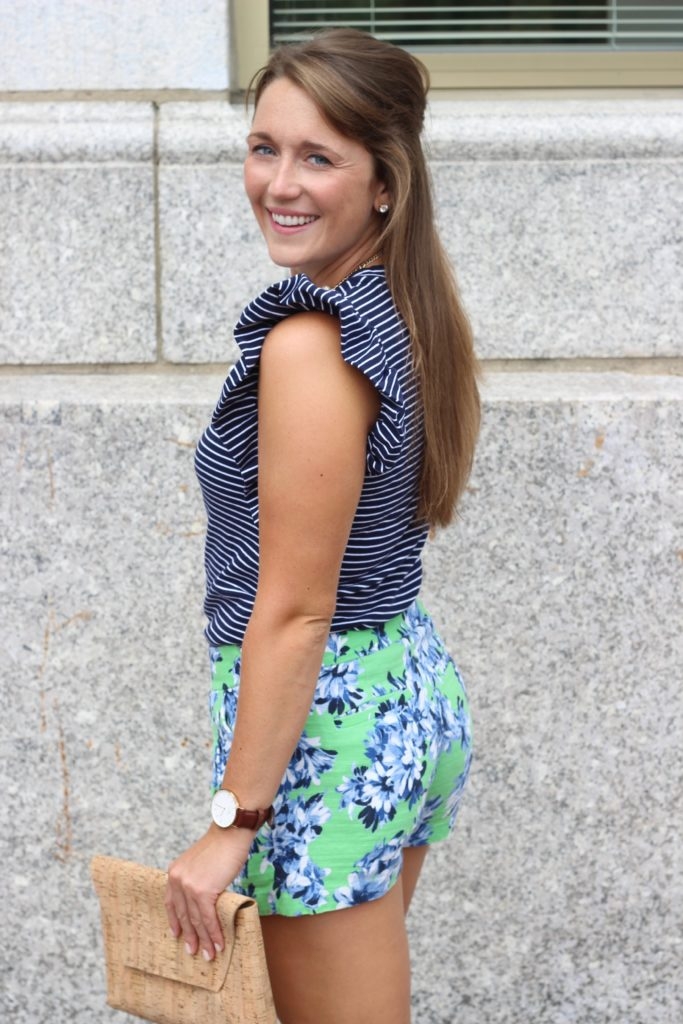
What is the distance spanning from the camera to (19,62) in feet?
11.4

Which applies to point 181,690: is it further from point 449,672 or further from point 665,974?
point 665,974

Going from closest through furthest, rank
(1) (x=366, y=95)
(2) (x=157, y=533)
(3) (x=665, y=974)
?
(1) (x=366, y=95) → (2) (x=157, y=533) → (3) (x=665, y=974)

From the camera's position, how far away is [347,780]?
2.02 m

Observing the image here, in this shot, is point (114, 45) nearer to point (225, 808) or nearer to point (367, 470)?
point (367, 470)

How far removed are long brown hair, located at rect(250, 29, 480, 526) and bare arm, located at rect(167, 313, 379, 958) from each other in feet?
0.61

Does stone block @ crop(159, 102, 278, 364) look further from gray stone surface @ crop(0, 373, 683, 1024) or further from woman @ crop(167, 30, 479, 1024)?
woman @ crop(167, 30, 479, 1024)

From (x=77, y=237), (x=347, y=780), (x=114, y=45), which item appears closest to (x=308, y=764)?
(x=347, y=780)

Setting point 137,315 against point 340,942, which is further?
point 137,315

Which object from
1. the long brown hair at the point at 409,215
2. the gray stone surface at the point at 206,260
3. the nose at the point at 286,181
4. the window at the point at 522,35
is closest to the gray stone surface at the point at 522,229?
the gray stone surface at the point at 206,260

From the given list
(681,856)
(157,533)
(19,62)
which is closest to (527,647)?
(681,856)

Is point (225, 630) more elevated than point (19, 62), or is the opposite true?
point (19, 62)

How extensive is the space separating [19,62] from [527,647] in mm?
2117

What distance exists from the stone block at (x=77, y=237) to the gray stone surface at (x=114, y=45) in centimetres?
11

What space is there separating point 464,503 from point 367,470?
1433mm
